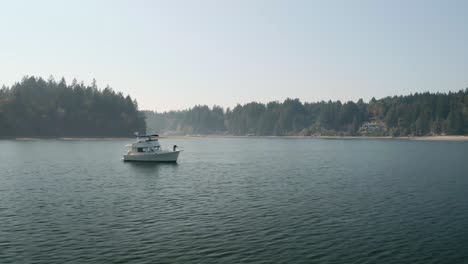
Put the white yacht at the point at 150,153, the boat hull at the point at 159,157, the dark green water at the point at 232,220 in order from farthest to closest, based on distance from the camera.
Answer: the white yacht at the point at 150,153
the boat hull at the point at 159,157
the dark green water at the point at 232,220

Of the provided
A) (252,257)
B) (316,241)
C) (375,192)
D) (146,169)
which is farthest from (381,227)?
(146,169)

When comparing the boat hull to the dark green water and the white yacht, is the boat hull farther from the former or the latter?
the dark green water

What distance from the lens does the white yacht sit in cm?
9971

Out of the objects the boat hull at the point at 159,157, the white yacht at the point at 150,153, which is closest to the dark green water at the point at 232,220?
the boat hull at the point at 159,157

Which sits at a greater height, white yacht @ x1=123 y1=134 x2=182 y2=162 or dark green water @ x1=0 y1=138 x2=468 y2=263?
white yacht @ x1=123 y1=134 x2=182 y2=162

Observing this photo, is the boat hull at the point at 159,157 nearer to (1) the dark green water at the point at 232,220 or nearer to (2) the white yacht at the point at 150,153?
(2) the white yacht at the point at 150,153

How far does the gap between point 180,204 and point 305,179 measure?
29353 mm

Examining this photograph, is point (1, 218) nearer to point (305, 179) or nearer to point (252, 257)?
point (252, 257)

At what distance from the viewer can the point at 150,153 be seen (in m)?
100

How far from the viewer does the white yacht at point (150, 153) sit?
99.7 m

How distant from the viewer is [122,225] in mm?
35875

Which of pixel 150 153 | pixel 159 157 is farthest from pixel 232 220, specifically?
pixel 150 153

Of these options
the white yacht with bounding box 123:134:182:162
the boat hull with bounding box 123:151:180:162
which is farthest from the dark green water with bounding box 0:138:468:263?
the white yacht with bounding box 123:134:182:162

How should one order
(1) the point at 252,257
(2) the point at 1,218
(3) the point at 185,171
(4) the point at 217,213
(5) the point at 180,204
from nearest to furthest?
(1) the point at 252,257 < (2) the point at 1,218 < (4) the point at 217,213 < (5) the point at 180,204 < (3) the point at 185,171
